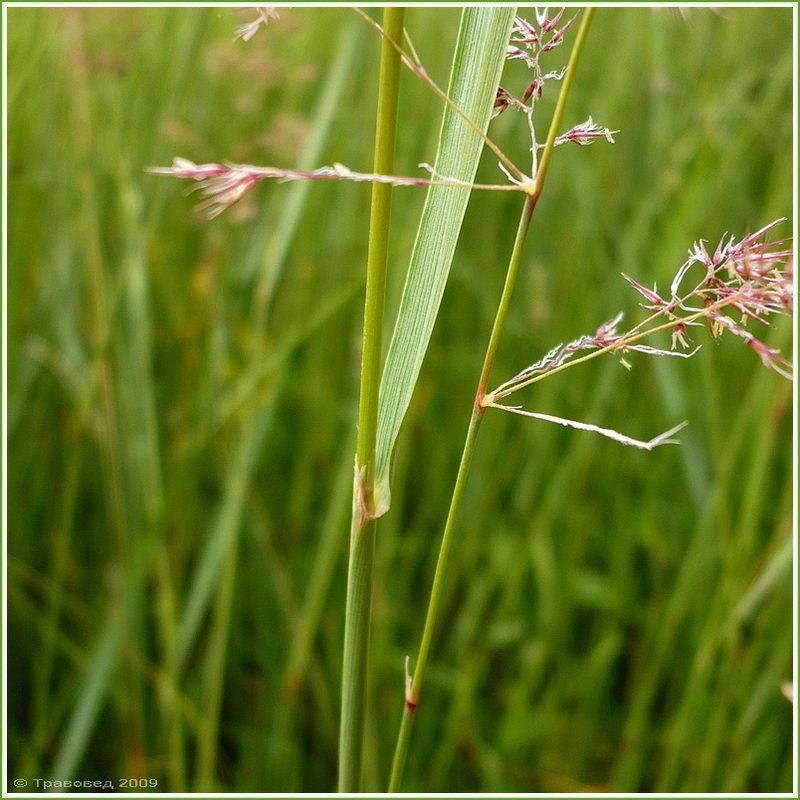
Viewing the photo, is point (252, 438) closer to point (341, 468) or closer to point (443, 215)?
point (341, 468)

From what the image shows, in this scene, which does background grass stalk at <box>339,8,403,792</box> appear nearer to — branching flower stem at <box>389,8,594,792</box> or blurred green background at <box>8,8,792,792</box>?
branching flower stem at <box>389,8,594,792</box>

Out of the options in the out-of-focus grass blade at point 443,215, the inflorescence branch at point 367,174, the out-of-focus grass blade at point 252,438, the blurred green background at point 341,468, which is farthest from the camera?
the blurred green background at point 341,468

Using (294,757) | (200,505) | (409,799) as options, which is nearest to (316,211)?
(200,505)

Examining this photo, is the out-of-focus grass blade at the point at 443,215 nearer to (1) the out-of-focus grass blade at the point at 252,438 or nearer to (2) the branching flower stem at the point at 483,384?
(2) the branching flower stem at the point at 483,384

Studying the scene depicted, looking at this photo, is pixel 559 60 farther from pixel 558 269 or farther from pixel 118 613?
pixel 118 613

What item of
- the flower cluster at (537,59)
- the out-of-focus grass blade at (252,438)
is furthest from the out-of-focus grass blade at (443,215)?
the out-of-focus grass blade at (252,438)

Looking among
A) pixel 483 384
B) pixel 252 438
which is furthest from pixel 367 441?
pixel 252 438
